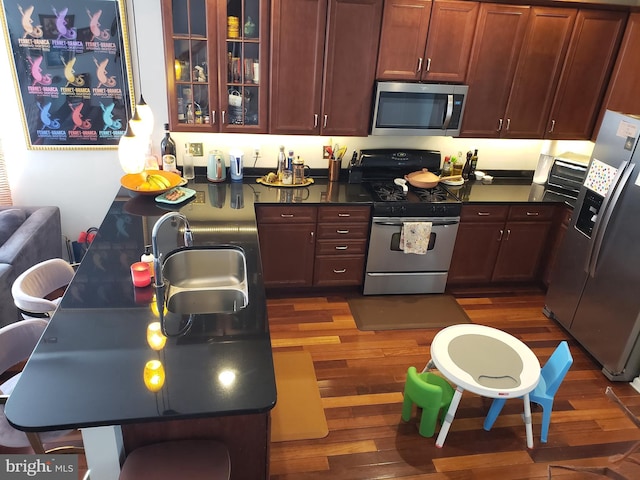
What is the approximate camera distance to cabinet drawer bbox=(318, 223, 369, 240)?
3.60m

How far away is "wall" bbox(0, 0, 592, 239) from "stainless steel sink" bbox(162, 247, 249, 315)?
5.01 feet

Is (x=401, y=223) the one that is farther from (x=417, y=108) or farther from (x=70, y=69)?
(x=70, y=69)

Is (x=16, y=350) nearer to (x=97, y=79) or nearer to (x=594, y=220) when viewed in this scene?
(x=97, y=79)

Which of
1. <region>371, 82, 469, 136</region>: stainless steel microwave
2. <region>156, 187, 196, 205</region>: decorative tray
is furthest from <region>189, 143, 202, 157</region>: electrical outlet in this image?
<region>371, 82, 469, 136</region>: stainless steel microwave

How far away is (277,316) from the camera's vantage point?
142 inches

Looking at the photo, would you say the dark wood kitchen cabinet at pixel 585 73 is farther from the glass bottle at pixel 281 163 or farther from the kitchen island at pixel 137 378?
the kitchen island at pixel 137 378

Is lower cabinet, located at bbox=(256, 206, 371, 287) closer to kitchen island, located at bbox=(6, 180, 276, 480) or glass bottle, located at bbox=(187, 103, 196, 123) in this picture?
glass bottle, located at bbox=(187, 103, 196, 123)

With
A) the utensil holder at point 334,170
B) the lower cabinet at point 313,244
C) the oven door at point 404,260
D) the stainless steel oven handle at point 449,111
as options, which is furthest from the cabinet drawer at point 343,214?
the stainless steel oven handle at point 449,111

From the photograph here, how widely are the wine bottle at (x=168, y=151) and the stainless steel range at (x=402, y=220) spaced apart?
56.9 inches

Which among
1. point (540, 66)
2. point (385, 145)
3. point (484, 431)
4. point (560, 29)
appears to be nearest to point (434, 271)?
point (385, 145)

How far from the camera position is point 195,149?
3742 millimetres

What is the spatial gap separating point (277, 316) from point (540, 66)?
9.46ft

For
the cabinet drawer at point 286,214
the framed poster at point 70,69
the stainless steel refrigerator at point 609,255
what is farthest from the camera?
the cabinet drawer at point 286,214

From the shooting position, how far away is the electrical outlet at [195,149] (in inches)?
147
